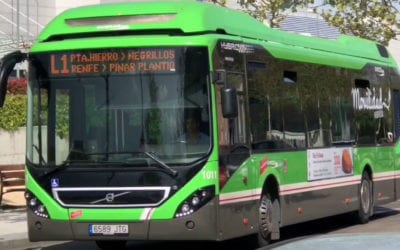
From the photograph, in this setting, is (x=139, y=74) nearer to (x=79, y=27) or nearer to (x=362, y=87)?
(x=79, y=27)

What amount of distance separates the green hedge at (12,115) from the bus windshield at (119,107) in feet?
40.9

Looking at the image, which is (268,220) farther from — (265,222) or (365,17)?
(365,17)

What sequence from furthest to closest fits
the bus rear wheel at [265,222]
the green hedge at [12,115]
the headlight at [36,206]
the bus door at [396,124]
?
the green hedge at [12,115]
the bus door at [396,124]
the bus rear wheel at [265,222]
the headlight at [36,206]

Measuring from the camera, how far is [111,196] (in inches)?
405

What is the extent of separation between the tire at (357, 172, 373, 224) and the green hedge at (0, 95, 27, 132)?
10.7 m

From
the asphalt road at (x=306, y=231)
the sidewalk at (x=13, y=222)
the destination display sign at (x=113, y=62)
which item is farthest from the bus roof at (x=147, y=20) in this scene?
the sidewalk at (x=13, y=222)

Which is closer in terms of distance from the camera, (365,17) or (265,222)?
(265,222)

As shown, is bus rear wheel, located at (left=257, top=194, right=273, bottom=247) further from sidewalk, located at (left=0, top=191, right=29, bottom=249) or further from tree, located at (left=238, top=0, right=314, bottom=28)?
tree, located at (left=238, top=0, right=314, bottom=28)

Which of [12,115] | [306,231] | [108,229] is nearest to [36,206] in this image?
[108,229]

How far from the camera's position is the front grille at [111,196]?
10109mm

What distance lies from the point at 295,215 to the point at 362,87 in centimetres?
400

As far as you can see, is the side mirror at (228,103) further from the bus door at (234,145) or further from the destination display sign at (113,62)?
the destination display sign at (113,62)

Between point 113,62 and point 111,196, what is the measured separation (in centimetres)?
163

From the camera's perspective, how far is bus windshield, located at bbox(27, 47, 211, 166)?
398 inches
